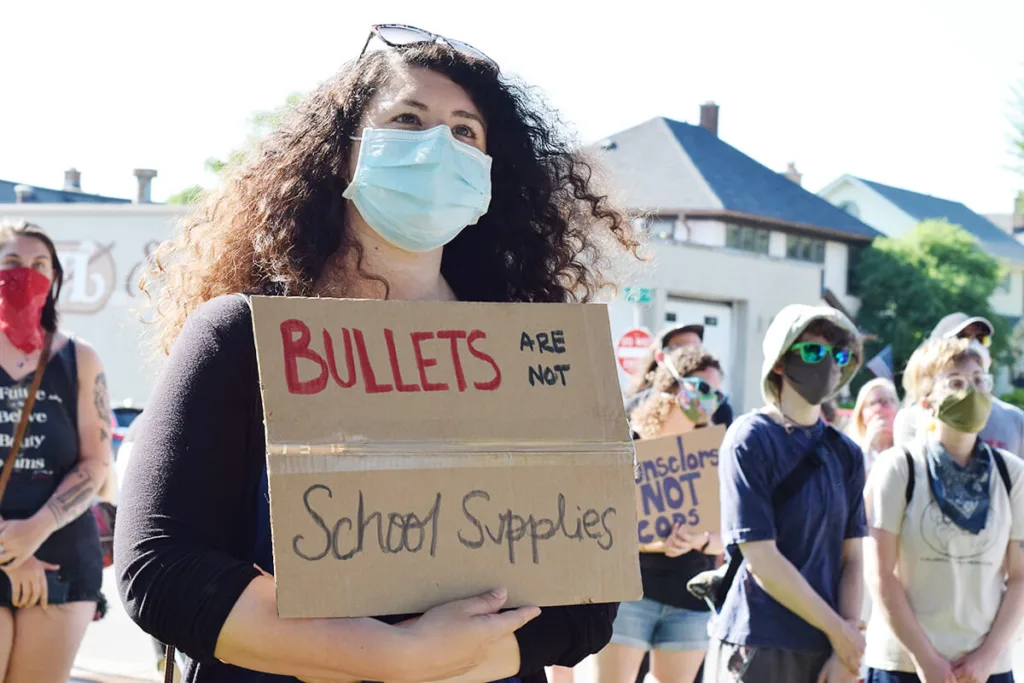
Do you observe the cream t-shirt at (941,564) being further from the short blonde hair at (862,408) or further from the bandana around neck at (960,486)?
the short blonde hair at (862,408)

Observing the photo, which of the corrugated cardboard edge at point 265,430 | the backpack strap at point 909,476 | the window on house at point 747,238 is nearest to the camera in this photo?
the corrugated cardboard edge at point 265,430

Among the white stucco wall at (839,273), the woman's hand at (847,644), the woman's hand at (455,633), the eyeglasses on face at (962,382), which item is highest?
the white stucco wall at (839,273)

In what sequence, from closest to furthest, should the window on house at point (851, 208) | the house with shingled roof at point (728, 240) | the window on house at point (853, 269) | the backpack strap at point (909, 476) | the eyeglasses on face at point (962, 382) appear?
the backpack strap at point (909, 476) < the eyeglasses on face at point (962, 382) < the house with shingled roof at point (728, 240) < the window on house at point (853, 269) < the window on house at point (851, 208)

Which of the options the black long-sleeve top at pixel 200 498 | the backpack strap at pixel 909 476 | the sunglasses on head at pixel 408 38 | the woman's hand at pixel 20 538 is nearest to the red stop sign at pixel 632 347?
the backpack strap at pixel 909 476

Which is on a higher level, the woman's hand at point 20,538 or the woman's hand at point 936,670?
the woman's hand at point 20,538

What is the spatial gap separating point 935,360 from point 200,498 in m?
4.04

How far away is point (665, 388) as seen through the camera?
6.64 meters

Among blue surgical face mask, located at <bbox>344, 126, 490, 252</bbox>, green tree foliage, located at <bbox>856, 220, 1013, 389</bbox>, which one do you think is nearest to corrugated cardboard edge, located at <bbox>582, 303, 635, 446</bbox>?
blue surgical face mask, located at <bbox>344, 126, 490, 252</bbox>

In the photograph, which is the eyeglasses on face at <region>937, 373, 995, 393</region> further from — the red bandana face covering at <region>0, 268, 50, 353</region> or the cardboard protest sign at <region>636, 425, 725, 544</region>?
the red bandana face covering at <region>0, 268, 50, 353</region>

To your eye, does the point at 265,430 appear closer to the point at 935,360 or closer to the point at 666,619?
the point at 935,360

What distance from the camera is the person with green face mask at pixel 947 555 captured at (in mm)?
4613

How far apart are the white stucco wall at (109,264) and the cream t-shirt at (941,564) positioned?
27.4 m

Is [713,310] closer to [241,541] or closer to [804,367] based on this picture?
[804,367]

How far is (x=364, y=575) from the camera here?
72.7 inches
